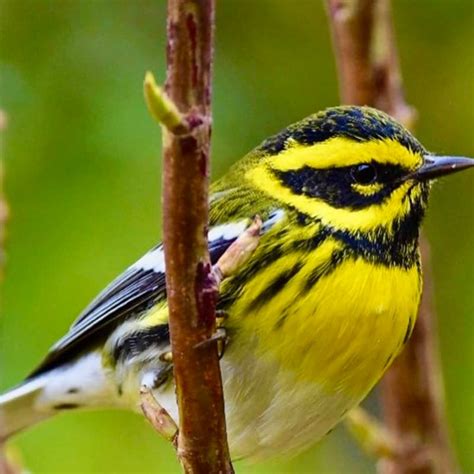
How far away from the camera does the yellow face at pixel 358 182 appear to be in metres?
2.06

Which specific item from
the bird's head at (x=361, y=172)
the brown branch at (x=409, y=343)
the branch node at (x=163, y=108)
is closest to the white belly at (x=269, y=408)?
the brown branch at (x=409, y=343)

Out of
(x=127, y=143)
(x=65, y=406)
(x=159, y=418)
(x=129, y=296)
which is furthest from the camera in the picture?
(x=127, y=143)

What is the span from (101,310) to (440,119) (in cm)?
131

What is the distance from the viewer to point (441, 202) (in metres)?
3.16

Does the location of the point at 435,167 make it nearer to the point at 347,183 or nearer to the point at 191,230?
the point at 347,183

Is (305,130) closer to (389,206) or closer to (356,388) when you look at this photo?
(389,206)

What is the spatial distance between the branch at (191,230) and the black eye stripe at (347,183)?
71 cm

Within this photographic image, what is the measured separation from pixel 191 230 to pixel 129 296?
0.93 metres

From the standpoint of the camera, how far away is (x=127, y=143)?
2.62 m

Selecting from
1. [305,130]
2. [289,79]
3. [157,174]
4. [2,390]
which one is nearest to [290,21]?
[289,79]

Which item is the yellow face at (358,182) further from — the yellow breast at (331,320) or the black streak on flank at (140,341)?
the black streak on flank at (140,341)

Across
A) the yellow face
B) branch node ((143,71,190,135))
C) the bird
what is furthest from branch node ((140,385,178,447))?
the yellow face

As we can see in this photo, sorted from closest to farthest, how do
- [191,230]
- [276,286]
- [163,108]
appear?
[163,108] < [191,230] < [276,286]

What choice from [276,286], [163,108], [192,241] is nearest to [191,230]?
[192,241]
